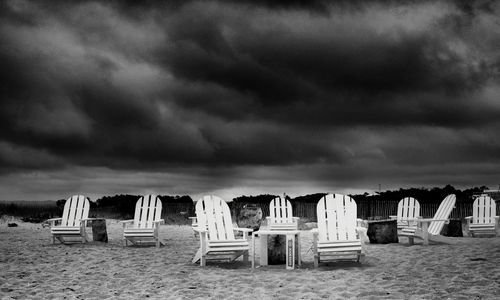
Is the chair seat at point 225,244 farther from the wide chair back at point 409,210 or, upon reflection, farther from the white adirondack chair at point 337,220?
the wide chair back at point 409,210

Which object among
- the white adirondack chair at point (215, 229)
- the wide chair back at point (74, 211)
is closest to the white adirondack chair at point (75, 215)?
the wide chair back at point (74, 211)

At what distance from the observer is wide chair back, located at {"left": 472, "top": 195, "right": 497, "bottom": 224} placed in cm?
1239

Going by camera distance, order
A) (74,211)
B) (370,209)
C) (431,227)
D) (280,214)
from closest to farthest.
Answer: (431,227) → (74,211) → (280,214) → (370,209)

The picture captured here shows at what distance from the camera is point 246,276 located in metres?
6.43

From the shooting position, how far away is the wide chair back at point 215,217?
768 cm

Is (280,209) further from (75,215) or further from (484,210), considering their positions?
(484,210)

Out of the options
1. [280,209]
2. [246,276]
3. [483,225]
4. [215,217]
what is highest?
[215,217]

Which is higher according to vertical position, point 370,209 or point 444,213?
point 444,213

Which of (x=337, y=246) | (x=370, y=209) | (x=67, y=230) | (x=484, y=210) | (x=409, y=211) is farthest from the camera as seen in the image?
(x=370, y=209)

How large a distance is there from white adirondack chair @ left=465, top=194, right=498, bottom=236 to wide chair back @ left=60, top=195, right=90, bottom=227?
31.9 ft

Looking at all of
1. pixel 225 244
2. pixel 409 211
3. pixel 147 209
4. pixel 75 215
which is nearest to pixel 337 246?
pixel 225 244

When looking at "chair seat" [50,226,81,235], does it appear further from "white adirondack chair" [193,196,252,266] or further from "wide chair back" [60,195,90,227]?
"white adirondack chair" [193,196,252,266]

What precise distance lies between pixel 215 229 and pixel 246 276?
4.91ft

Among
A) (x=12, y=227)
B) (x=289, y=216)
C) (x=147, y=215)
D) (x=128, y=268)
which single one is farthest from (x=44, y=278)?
(x=12, y=227)
